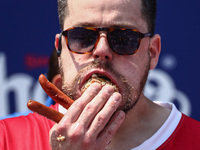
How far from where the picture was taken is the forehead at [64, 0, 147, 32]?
218 centimetres

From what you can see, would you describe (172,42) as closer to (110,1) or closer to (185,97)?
(185,97)

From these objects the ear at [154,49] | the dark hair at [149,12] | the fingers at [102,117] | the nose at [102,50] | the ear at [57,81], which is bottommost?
the ear at [57,81]

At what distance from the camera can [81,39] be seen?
2.16m

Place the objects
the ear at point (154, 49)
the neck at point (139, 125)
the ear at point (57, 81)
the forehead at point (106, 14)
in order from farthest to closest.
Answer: the ear at point (57, 81) < the ear at point (154, 49) < the neck at point (139, 125) < the forehead at point (106, 14)

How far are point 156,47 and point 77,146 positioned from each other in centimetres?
141

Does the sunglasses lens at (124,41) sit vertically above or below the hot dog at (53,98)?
above

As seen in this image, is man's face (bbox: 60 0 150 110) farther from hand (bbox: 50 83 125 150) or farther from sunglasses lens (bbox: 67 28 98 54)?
hand (bbox: 50 83 125 150)

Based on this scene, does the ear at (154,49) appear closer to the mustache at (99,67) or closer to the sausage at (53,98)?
the mustache at (99,67)

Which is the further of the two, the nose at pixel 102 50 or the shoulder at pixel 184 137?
the shoulder at pixel 184 137

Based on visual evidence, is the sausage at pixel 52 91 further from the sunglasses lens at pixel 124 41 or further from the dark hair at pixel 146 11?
the dark hair at pixel 146 11

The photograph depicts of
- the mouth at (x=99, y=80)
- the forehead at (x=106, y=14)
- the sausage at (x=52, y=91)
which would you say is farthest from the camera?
the forehead at (x=106, y=14)

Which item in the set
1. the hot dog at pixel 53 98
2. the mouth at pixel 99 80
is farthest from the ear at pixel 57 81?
the hot dog at pixel 53 98

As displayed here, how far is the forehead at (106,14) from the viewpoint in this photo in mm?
2176

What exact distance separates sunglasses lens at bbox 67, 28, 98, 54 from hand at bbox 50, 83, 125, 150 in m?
0.56
